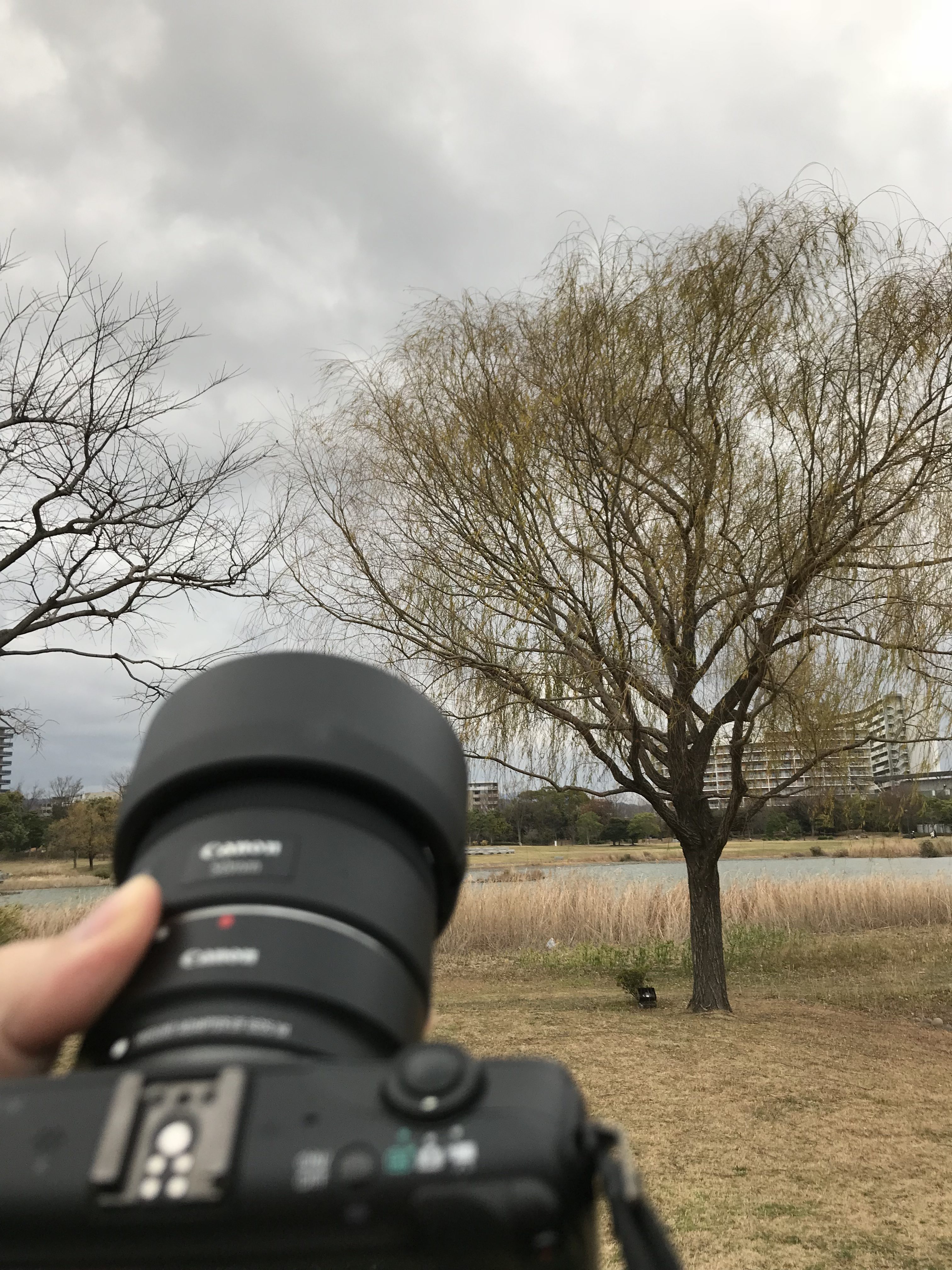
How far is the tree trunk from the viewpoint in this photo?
9242mm

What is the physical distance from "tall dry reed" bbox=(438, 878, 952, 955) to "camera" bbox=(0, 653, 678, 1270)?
48.1 ft

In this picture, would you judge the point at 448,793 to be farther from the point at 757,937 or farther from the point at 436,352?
the point at 757,937

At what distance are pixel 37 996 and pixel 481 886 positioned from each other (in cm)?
1762

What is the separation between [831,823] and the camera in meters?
10.2

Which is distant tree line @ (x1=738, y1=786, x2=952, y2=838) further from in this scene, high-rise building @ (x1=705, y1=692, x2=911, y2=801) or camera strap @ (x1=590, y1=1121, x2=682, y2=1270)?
camera strap @ (x1=590, y1=1121, x2=682, y2=1270)

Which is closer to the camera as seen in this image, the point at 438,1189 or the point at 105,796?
the point at 438,1189

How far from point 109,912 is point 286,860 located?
150 millimetres

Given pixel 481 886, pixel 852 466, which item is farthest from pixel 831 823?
pixel 481 886

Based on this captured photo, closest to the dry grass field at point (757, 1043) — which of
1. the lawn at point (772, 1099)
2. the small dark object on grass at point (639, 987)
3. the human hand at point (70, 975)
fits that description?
the lawn at point (772, 1099)

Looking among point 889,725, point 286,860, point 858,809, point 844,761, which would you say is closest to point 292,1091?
point 286,860

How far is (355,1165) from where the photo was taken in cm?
58

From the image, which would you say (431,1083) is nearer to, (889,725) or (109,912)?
(109,912)

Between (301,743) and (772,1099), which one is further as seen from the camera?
(772,1099)

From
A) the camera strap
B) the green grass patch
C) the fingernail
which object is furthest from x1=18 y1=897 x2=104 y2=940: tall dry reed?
the camera strap
